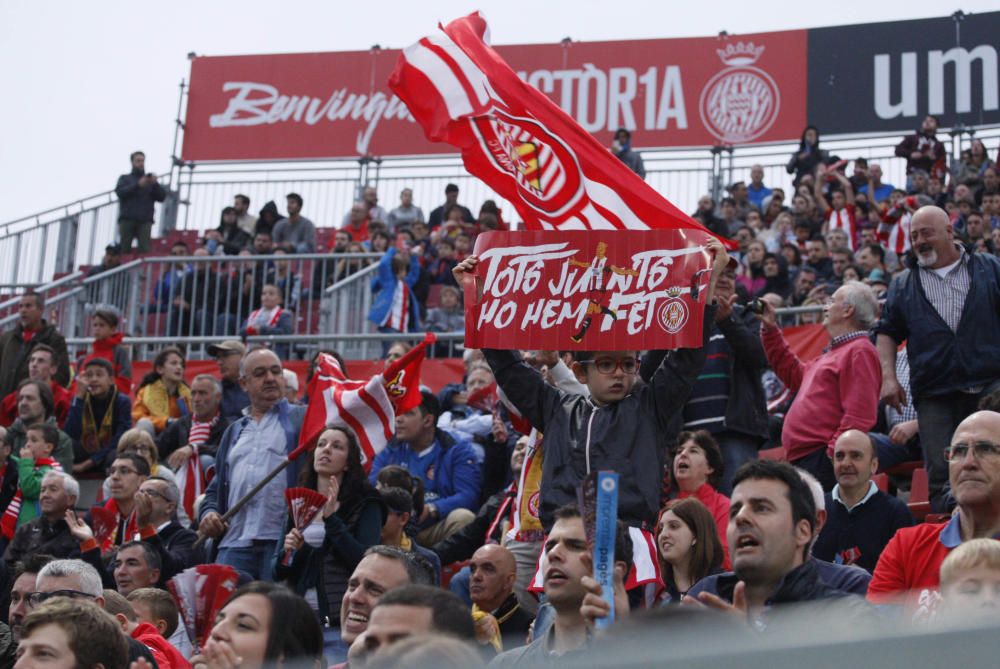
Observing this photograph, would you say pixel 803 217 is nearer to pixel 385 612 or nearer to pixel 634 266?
pixel 634 266

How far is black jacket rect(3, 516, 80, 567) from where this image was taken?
8.48 m

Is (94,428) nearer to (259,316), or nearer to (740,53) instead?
(259,316)

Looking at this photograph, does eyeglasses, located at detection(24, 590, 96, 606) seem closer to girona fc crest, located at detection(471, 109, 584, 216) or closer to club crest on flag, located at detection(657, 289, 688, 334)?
club crest on flag, located at detection(657, 289, 688, 334)

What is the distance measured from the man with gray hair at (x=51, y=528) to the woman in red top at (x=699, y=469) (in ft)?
11.7

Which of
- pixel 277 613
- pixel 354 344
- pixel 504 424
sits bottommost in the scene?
pixel 277 613

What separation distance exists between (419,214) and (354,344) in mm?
4764

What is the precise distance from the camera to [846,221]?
15594 mm

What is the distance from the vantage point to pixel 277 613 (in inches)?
178

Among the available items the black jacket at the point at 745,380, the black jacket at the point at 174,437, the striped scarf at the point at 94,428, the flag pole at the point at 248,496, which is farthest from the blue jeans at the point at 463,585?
the striped scarf at the point at 94,428

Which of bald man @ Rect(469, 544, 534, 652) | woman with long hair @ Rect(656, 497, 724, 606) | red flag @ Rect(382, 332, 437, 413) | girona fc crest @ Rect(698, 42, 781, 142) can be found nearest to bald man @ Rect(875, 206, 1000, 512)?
woman with long hair @ Rect(656, 497, 724, 606)

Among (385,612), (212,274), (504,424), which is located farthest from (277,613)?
(212,274)

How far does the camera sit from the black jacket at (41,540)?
334 inches

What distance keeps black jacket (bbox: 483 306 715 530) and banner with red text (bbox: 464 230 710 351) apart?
128mm

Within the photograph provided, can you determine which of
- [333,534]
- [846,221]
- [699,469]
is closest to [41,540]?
[333,534]
